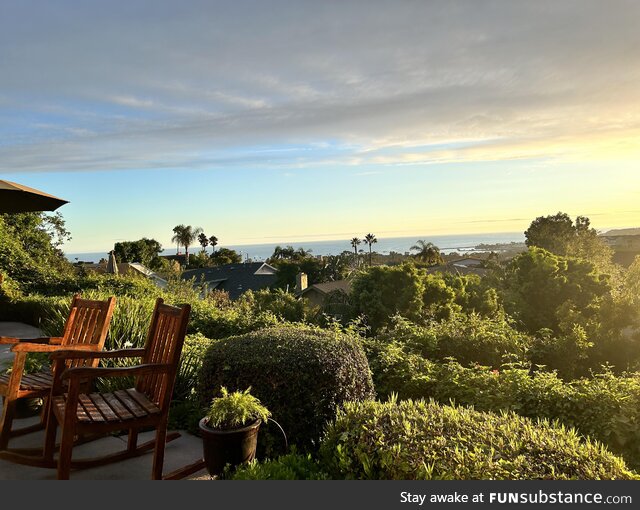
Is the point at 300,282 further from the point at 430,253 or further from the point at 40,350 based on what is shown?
the point at 40,350

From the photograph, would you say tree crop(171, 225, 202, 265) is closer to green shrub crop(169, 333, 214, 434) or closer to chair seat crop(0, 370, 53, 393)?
→ green shrub crop(169, 333, 214, 434)

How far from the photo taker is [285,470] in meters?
2.40

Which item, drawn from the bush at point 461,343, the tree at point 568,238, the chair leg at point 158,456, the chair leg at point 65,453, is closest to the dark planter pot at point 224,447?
the chair leg at point 158,456

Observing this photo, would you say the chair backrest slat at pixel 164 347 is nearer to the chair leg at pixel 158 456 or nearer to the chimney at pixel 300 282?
the chair leg at pixel 158 456

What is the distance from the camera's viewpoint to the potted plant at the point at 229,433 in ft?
8.98

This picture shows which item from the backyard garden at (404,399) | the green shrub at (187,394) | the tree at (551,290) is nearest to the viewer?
the backyard garden at (404,399)

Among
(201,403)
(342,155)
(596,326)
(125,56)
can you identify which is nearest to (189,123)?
(342,155)

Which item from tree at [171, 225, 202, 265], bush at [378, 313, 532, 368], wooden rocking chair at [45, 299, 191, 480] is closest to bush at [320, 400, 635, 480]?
wooden rocking chair at [45, 299, 191, 480]

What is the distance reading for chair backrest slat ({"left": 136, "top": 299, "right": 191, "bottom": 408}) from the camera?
2.97 m

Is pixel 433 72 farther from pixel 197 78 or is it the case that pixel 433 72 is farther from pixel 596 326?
pixel 596 326

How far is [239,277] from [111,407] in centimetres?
4150

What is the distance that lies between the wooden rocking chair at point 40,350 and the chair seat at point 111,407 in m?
0.34

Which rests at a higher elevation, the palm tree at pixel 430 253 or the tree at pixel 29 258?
the tree at pixel 29 258

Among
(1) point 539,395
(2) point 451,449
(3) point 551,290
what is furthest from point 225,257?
(2) point 451,449
